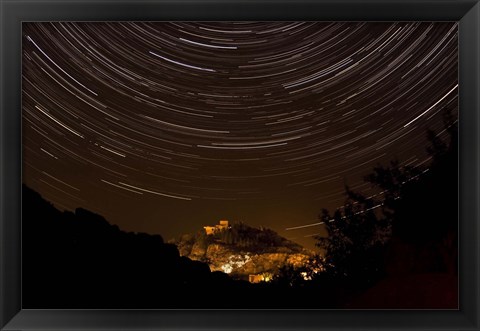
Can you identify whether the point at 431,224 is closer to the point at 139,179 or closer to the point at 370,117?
the point at 370,117

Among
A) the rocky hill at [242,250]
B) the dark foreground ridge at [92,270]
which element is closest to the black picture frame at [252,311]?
the dark foreground ridge at [92,270]

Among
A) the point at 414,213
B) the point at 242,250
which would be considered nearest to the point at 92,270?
the point at 242,250

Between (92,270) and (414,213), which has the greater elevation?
(414,213)

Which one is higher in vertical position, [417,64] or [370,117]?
[417,64]

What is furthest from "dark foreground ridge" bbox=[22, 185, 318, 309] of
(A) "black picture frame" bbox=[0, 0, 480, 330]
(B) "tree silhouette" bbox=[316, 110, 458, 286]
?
(B) "tree silhouette" bbox=[316, 110, 458, 286]

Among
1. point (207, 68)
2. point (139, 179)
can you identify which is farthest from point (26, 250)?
point (207, 68)

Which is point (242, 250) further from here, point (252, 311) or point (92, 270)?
point (92, 270)

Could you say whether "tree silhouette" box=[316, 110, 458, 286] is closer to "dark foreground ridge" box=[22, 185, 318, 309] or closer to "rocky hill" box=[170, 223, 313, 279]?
"rocky hill" box=[170, 223, 313, 279]
